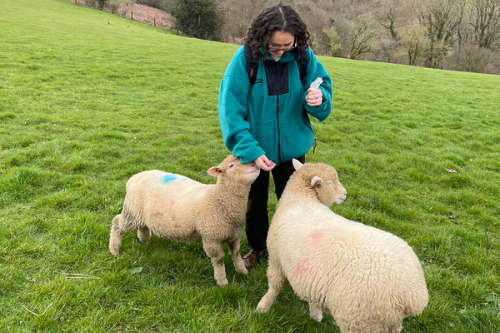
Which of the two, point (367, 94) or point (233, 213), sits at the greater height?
point (367, 94)

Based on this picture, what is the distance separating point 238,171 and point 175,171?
8.87 feet

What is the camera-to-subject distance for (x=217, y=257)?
2996mm

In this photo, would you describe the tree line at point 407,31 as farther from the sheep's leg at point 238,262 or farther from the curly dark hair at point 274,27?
the sheep's leg at point 238,262

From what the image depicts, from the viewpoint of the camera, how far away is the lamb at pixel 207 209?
9.64 ft

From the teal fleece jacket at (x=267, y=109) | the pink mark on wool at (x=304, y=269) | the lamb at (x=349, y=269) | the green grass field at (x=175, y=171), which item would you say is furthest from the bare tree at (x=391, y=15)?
the pink mark on wool at (x=304, y=269)

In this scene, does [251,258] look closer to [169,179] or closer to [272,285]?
[272,285]

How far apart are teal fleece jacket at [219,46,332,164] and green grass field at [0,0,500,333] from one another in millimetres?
1405

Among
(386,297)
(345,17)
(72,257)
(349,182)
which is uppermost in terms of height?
(345,17)

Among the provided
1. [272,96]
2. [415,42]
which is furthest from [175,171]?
[415,42]

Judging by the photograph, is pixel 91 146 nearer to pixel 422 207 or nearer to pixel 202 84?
pixel 422 207

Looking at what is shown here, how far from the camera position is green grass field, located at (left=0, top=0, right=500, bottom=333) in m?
2.64

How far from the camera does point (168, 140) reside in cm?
672

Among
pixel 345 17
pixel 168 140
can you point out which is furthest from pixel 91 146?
pixel 345 17

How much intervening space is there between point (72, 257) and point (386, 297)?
3004 mm
